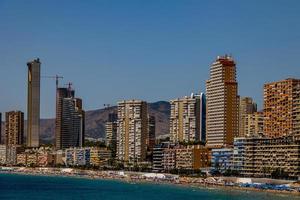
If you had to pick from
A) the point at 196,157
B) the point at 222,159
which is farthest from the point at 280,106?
the point at 196,157

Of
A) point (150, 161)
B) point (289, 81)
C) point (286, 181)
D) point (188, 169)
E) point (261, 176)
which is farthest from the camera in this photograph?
point (150, 161)

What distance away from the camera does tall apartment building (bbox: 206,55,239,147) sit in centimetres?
15275

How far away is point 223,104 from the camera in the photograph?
6033 inches

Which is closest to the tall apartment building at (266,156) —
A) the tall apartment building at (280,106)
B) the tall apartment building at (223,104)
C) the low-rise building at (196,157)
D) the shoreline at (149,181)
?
the tall apartment building at (280,106)

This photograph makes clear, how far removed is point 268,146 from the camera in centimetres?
12550

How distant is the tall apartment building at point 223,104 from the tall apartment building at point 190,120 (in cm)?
2991

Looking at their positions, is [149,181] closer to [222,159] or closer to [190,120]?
[222,159]

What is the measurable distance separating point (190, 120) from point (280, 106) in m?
49.6

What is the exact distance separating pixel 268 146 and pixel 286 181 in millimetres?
15228

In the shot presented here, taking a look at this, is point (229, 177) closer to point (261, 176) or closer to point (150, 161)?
point (261, 176)

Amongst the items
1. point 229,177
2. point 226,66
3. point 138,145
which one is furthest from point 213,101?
point 138,145

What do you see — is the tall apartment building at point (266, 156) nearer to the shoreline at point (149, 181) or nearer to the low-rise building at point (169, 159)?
the shoreline at point (149, 181)

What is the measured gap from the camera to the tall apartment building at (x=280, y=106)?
Answer: 139 meters

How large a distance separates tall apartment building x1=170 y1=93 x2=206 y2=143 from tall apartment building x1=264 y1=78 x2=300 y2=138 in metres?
41.8
